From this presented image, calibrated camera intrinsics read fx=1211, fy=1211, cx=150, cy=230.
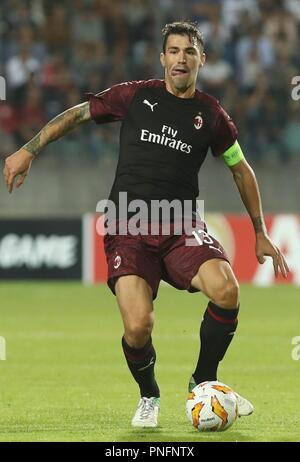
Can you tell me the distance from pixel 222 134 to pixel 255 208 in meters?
0.49

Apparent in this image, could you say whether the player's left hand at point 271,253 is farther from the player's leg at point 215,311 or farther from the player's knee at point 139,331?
the player's knee at point 139,331

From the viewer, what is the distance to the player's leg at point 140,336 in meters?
6.72

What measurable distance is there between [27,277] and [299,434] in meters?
11.6

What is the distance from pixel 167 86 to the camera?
722 centimetres

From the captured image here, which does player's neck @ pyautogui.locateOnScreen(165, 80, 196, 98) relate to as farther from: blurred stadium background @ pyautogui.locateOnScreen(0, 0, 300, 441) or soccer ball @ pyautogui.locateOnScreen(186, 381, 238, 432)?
blurred stadium background @ pyautogui.locateOnScreen(0, 0, 300, 441)

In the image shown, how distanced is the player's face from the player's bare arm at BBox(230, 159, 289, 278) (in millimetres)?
620

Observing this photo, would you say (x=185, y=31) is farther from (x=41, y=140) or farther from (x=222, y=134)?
(x=41, y=140)

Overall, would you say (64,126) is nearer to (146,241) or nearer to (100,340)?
(146,241)
